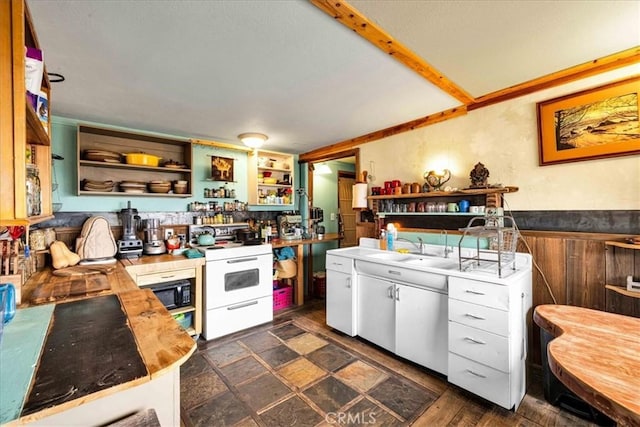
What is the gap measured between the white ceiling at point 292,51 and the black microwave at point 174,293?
1653mm

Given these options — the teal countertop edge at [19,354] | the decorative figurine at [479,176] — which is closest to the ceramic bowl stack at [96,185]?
the teal countertop edge at [19,354]

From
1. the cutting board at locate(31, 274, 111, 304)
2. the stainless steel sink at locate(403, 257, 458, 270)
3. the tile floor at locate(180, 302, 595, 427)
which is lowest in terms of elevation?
the tile floor at locate(180, 302, 595, 427)

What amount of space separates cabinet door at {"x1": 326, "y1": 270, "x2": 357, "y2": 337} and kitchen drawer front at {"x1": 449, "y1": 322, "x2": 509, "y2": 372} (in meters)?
1.00

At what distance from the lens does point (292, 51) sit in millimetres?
1646

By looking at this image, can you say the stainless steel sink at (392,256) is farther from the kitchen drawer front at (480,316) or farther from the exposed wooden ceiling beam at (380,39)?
the exposed wooden ceiling beam at (380,39)

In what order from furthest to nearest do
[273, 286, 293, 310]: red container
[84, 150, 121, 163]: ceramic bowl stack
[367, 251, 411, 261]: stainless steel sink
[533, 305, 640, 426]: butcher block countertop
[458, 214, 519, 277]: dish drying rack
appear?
[273, 286, 293, 310]: red container < [367, 251, 411, 261]: stainless steel sink < [84, 150, 121, 163]: ceramic bowl stack < [458, 214, 519, 277]: dish drying rack < [533, 305, 640, 426]: butcher block countertop

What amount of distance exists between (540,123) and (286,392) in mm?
2791

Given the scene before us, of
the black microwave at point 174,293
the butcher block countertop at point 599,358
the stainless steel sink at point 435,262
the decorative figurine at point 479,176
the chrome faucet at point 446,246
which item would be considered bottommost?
the black microwave at point 174,293

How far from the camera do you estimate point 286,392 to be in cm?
200

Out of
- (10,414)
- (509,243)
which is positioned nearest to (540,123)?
(509,243)

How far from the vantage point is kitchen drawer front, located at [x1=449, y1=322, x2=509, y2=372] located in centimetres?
175


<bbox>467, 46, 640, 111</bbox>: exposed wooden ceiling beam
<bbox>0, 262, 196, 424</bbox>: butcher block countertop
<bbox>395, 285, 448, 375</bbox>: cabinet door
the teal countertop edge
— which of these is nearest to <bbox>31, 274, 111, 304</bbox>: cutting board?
<bbox>0, 262, 196, 424</bbox>: butcher block countertop

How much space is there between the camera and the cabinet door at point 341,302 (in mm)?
2756

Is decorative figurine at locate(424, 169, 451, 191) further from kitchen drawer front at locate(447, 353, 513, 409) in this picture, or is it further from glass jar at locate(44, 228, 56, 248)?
glass jar at locate(44, 228, 56, 248)
